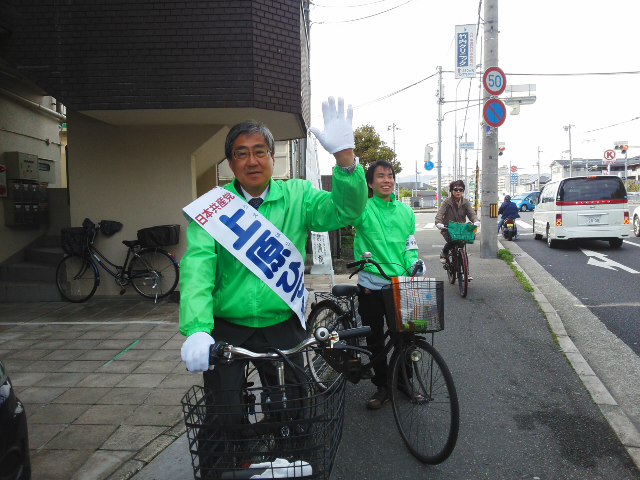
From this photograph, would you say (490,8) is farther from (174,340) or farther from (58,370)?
(58,370)

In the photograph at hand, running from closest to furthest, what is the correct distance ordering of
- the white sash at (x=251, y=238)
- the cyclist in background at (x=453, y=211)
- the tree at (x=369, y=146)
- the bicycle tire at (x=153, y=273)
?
the white sash at (x=251, y=238)
the bicycle tire at (x=153, y=273)
the cyclist in background at (x=453, y=211)
the tree at (x=369, y=146)

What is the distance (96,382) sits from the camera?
4488 mm

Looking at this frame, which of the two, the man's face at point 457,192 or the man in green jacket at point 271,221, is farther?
the man's face at point 457,192

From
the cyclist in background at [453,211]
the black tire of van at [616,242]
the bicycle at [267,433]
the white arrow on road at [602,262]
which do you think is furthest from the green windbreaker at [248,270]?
the black tire of van at [616,242]

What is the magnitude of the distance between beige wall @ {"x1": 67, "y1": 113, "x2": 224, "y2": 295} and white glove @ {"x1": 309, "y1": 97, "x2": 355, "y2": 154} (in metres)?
5.88

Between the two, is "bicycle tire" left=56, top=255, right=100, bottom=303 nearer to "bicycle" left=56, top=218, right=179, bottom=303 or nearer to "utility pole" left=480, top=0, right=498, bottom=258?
"bicycle" left=56, top=218, right=179, bottom=303

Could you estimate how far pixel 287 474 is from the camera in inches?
67.7

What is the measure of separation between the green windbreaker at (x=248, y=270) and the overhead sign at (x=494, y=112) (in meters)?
9.70

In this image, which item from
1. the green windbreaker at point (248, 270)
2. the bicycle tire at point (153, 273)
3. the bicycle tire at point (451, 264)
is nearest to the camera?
the green windbreaker at point (248, 270)

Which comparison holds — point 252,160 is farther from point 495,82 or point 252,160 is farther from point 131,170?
point 495,82

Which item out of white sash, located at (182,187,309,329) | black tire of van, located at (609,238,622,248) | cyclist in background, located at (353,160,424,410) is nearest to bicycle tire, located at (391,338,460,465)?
cyclist in background, located at (353,160,424,410)

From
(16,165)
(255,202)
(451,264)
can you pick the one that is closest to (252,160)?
(255,202)

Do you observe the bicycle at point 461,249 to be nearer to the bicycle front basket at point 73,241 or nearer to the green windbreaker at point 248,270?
the bicycle front basket at point 73,241

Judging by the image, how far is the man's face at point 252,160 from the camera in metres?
2.31
